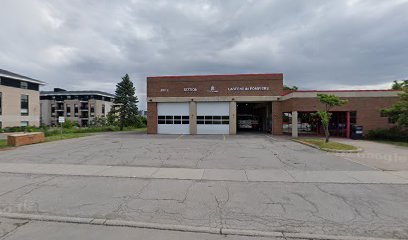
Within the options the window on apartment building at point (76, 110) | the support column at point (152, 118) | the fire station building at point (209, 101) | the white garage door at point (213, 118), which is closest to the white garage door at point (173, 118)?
the fire station building at point (209, 101)

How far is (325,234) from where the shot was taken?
13.1 ft

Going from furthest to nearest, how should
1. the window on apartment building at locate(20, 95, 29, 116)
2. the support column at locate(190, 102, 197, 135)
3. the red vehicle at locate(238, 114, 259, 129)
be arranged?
1. the window on apartment building at locate(20, 95, 29, 116)
2. the red vehicle at locate(238, 114, 259, 129)
3. the support column at locate(190, 102, 197, 135)

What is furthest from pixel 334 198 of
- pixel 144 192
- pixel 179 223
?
pixel 144 192

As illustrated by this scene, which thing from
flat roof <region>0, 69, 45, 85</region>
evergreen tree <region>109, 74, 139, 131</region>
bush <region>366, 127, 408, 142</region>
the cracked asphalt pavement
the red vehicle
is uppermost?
flat roof <region>0, 69, 45, 85</region>

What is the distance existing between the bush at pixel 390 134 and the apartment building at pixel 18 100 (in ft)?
209

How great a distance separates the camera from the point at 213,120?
29.1 m

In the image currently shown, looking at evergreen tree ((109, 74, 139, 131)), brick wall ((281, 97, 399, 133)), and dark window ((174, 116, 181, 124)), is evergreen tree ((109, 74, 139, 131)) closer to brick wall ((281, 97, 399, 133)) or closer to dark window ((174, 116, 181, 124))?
dark window ((174, 116, 181, 124))

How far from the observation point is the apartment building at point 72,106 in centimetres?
8312

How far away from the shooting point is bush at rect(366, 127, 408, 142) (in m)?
20.0

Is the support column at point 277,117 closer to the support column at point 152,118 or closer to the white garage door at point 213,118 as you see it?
the white garage door at point 213,118

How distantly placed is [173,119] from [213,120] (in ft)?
17.7

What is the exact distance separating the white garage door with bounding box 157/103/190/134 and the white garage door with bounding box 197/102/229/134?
1724 mm

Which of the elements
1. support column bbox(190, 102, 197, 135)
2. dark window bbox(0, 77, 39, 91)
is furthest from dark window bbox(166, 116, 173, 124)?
dark window bbox(0, 77, 39, 91)

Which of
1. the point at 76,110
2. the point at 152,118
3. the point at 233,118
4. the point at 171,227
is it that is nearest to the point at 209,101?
the point at 233,118
